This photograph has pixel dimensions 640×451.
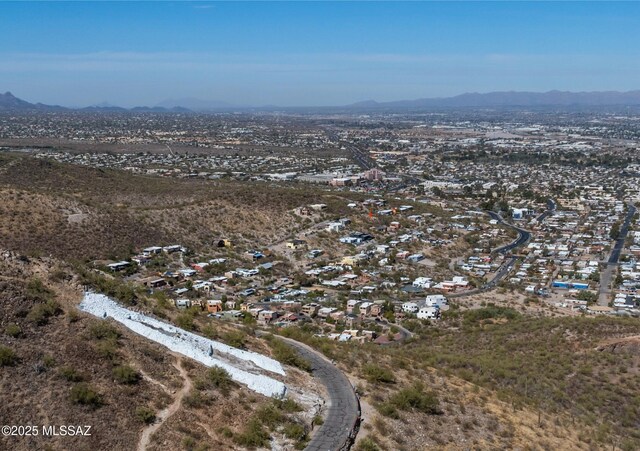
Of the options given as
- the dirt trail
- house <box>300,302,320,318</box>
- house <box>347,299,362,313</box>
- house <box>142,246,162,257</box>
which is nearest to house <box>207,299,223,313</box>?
house <box>300,302,320,318</box>

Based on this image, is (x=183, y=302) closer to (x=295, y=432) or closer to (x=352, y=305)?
(x=352, y=305)

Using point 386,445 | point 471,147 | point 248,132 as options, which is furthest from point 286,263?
point 248,132

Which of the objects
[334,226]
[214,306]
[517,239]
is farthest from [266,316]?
[517,239]

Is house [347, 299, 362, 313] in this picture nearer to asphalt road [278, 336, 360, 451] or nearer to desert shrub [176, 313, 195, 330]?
asphalt road [278, 336, 360, 451]

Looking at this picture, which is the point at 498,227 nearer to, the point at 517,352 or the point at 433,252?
the point at 433,252

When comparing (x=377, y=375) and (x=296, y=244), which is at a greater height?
(x=377, y=375)
